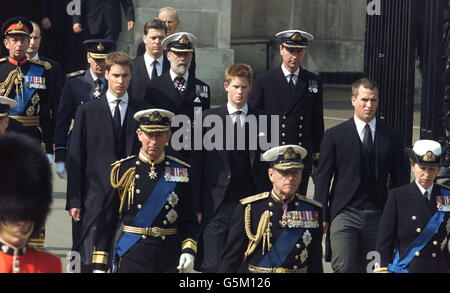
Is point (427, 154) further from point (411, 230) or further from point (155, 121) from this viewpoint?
point (155, 121)

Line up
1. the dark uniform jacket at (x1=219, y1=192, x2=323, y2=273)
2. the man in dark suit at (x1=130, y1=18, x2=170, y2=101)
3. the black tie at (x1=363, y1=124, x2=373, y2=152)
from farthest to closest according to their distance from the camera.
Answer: the man in dark suit at (x1=130, y1=18, x2=170, y2=101) → the black tie at (x1=363, y1=124, x2=373, y2=152) → the dark uniform jacket at (x1=219, y1=192, x2=323, y2=273)

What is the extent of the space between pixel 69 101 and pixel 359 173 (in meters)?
2.78

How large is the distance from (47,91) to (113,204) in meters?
3.05

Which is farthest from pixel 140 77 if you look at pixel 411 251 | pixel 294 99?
pixel 411 251

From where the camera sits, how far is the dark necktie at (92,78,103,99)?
10523 mm

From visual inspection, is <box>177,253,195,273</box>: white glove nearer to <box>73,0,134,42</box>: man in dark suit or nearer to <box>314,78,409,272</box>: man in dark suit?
<box>314,78,409,272</box>: man in dark suit

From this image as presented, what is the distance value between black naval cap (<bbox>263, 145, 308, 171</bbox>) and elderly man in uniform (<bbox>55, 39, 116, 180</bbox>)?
2.73 m

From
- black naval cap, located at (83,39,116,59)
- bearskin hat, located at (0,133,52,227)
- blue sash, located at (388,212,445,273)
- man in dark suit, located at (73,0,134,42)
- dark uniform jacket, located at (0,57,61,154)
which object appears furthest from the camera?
man in dark suit, located at (73,0,134,42)

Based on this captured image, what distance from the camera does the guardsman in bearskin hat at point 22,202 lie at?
213 inches

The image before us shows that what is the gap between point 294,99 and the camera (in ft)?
34.8

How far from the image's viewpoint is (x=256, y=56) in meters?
24.3

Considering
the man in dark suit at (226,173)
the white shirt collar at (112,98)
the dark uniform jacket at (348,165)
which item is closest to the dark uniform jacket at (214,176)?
the man in dark suit at (226,173)

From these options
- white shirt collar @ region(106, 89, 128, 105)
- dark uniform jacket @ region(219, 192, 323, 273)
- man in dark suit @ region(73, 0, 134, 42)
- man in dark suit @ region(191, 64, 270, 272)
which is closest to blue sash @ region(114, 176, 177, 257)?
dark uniform jacket @ region(219, 192, 323, 273)
